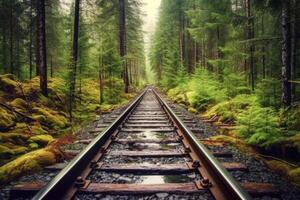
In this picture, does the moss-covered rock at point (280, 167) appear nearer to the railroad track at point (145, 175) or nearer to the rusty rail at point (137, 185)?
the railroad track at point (145, 175)

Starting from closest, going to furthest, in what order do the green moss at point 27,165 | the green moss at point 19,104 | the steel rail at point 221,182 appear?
the steel rail at point 221,182, the green moss at point 27,165, the green moss at point 19,104

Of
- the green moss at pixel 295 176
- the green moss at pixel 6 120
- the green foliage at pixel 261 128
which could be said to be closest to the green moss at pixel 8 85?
the green moss at pixel 6 120

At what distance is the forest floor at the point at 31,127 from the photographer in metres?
4.42

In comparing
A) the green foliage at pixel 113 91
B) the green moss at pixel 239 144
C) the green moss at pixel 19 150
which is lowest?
the green moss at pixel 19 150

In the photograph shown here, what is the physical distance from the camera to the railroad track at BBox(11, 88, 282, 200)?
123 inches

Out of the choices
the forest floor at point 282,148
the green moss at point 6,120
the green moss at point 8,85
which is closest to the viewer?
the forest floor at point 282,148

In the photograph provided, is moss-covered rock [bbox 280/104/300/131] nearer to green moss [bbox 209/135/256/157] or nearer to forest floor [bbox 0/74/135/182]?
green moss [bbox 209/135/256/157]

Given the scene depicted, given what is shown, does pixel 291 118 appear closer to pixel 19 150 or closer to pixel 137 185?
pixel 137 185

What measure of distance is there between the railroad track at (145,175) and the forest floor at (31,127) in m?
0.58

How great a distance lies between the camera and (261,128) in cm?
571

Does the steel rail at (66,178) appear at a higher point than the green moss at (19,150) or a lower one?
higher

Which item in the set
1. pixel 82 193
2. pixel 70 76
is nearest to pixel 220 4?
pixel 70 76

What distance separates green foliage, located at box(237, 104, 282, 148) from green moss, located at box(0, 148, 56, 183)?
3.99 meters

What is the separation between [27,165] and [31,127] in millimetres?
4350
